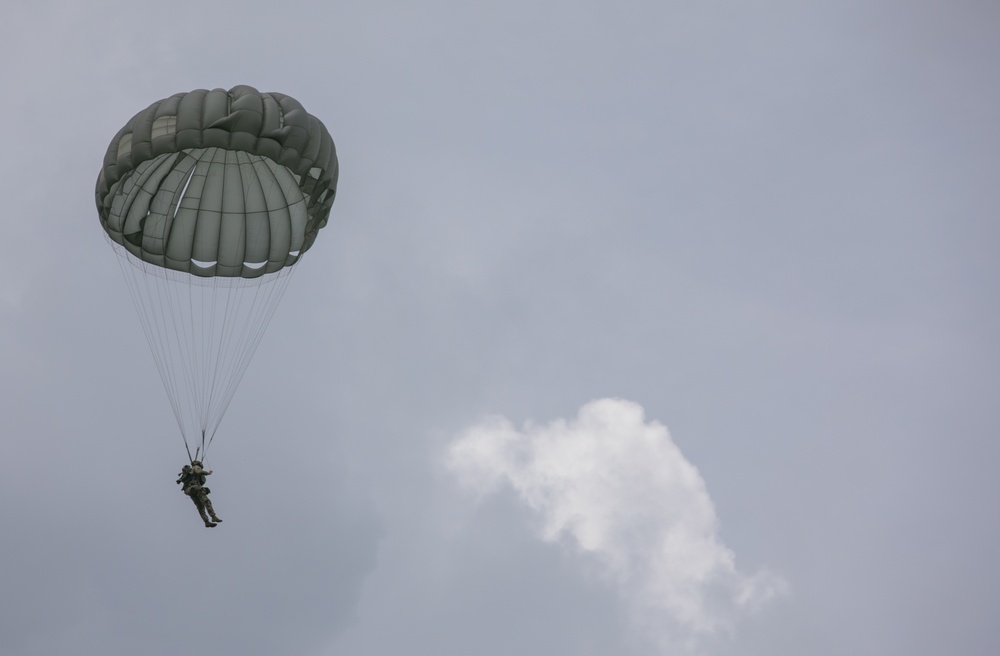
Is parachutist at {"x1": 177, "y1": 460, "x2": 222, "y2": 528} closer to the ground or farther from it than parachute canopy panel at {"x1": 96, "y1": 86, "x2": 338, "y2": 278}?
closer to the ground

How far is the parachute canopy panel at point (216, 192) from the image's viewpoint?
34.2 m

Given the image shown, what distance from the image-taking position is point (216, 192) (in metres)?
35.6

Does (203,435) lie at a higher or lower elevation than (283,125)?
lower

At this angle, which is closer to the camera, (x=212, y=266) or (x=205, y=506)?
(x=205, y=506)

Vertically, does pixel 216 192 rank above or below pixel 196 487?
above

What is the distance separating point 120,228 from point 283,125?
18.6 feet

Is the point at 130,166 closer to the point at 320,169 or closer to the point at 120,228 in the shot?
the point at 120,228

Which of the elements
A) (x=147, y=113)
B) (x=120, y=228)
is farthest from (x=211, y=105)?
(x=120, y=228)

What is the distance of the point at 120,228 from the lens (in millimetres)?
35531

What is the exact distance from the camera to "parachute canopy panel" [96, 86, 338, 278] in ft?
112

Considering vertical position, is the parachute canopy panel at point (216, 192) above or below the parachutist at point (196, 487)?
above

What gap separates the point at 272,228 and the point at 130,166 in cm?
412

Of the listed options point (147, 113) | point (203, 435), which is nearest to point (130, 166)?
point (147, 113)

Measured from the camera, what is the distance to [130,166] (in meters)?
34.2
